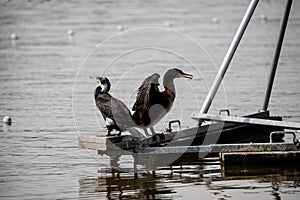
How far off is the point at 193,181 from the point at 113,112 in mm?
1377

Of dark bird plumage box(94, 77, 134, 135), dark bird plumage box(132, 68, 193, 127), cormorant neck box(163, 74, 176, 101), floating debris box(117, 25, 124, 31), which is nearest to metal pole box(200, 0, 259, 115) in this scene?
cormorant neck box(163, 74, 176, 101)

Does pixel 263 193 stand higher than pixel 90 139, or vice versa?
pixel 90 139

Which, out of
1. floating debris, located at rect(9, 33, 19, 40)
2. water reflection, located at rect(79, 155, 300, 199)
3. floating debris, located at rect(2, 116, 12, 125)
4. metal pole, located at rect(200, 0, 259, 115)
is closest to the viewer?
water reflection, located at rect(79, 155, 300, 199)

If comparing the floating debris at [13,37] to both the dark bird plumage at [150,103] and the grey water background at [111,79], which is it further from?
the dark bird plumage at [150,103]

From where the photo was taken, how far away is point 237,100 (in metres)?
19.1

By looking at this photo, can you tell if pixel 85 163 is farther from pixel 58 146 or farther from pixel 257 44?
pixel 257 44

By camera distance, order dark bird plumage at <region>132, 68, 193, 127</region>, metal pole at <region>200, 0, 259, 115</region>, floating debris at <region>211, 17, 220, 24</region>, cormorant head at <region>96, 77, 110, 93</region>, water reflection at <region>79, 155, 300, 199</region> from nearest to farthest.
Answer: water reflection at <region>79, 155, 300, 199</region> → dark bird plumage at <region>132, 68, 193, 127</region> → cormorant head at <region>96, 77, 110, 93</region> → metal pole at <region>200, 0, 259, 115</region> → floating debris at <region>211, 17, 220, 24</region>

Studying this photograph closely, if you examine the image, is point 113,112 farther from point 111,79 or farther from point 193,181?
point 111,79

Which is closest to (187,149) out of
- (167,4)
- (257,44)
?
(257,44)

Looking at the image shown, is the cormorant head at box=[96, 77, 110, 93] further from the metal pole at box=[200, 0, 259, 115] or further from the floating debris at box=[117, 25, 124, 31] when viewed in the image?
the floating debris at box=[117, 25, 124, 31]

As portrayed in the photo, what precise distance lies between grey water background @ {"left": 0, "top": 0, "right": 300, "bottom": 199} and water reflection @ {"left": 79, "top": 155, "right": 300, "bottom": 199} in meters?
0.02

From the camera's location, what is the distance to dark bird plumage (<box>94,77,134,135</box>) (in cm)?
1196

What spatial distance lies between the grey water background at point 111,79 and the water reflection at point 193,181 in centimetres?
2

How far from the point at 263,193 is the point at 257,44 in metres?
19.8
